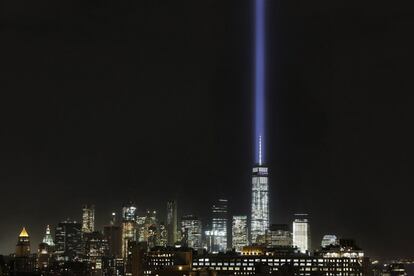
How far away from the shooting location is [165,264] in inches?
2393

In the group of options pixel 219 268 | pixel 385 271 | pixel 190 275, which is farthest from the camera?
pixel 385 271

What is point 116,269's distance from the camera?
77.2 meters

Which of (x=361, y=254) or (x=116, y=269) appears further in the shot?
(x=116, y=269)

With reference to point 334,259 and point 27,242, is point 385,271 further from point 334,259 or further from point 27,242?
point 27,242

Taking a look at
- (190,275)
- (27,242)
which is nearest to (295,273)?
(190,275)

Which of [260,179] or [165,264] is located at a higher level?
[260,179]

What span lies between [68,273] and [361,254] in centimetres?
2262

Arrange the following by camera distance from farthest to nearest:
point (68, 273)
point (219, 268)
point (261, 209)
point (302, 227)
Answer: point (261, 209)
point (302, 227)
point (68, 273)
point (219, 268)

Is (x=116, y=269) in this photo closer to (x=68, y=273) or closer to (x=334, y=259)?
(x=68, y=273)

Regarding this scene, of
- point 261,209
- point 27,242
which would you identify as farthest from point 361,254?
point 261,209

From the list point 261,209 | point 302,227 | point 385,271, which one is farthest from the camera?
point 261,209

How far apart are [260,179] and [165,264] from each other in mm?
64994

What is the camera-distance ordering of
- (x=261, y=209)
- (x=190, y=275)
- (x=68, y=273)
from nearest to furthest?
(x=190, y=275)
(x=68, y=273)
(x=261, y=209)

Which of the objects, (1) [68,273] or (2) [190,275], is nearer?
(2) [190,275]
